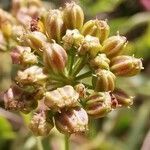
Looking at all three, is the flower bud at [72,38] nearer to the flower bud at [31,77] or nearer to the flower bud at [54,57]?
the flower bud at [54,57]

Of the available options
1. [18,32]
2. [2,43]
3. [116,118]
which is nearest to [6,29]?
[2,43]

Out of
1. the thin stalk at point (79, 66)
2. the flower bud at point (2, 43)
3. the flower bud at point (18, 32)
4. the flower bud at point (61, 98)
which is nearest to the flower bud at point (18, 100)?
the flower bud at point (61, 98)

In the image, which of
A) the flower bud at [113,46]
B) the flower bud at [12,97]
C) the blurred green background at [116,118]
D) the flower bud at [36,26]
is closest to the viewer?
the flower bud at [12,97]

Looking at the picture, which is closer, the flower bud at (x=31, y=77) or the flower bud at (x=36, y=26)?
the flower bud at (x=31, y=77)

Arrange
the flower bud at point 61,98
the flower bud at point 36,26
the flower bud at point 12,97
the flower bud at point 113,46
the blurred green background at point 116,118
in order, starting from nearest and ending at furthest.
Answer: the flower bud at point 61,98 → the flower bud at point 12,97 → the flower bud at point 113,46 → the flower bud at point 36,26 → the blurred green background at point 116,118

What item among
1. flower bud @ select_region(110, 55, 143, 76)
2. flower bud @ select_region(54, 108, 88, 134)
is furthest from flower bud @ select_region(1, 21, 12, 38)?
flower bud @ select_region(54, 108, 88, 134)

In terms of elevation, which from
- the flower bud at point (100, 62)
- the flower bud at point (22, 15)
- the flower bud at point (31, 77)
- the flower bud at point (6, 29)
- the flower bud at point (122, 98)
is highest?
the flower bud at point (100, 62)

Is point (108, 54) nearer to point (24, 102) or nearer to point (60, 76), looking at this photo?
point (60, 76)

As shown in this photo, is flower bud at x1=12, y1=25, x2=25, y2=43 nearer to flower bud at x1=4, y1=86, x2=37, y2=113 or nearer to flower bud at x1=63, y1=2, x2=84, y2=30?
flower bud at x1=63, y1=2, x2=84, y2=30
